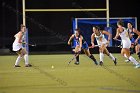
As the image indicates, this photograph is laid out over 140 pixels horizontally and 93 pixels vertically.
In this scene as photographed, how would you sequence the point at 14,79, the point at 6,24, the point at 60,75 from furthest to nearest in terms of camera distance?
1. the point at 6,24
2. the point at 60,75
3. the point at 14,79

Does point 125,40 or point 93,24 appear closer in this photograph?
point 125,40

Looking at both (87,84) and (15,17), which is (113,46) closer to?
(15,17)

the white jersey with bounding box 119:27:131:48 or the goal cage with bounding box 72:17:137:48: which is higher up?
the goal cage with bounding box 72:17:137:48

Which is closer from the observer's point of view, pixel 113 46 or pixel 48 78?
pixel 48 78

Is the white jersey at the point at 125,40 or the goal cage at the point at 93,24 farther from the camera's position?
the goal cage at the point at 93,24

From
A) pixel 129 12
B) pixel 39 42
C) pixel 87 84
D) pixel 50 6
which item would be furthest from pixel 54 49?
pixel 87 84

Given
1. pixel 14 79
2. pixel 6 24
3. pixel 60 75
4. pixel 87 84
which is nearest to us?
pixel 87 84

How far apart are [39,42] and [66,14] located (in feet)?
8.88

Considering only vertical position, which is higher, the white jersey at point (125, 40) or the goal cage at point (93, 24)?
the goal cage at point (93, 24)

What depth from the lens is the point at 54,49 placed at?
30.5 metres

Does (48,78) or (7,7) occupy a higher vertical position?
(7,7)

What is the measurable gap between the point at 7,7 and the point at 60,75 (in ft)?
56.8

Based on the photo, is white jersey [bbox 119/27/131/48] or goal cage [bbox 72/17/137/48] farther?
goal cage [bbox 72/17/137/48]

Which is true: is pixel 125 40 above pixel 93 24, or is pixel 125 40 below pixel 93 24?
below
